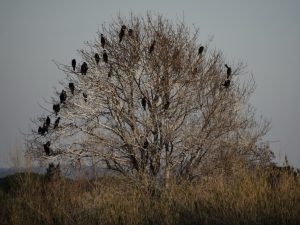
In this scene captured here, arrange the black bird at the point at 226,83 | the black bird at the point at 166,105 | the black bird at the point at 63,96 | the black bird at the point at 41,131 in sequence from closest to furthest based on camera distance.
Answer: the black bird at the point at 166,105 → the black bird at the point at 41,131 → the black bird at the point at 63,96 → the black bird at the point at 226,83

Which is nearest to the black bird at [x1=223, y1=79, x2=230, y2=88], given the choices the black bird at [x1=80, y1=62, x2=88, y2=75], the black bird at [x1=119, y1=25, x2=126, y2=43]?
the black bird at [x1=119, y1=25, x2=126, y2=43]

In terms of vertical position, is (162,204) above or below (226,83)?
below

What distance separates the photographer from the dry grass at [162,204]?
7.22 meters

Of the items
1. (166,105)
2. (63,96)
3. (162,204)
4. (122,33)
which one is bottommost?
(162,204)

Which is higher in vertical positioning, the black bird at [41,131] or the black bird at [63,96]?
the black bird at [63,96]

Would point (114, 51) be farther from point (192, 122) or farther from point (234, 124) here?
point (234, 124)

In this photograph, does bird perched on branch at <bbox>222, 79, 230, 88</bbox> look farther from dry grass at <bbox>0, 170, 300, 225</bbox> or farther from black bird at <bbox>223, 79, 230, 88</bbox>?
dry grass at <bbox>0, 170, 300, 225</bbox>

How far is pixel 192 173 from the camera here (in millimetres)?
16656

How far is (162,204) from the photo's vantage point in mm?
8414

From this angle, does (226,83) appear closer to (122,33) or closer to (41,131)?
(122,33)

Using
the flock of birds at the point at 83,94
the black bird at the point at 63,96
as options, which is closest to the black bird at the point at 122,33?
the flock of birds at the point at 83,94

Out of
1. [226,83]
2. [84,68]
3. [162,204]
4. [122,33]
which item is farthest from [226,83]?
[162,204]

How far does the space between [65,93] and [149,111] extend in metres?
3.54

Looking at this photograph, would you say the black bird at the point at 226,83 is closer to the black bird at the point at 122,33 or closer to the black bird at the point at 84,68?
the black bird at the point at 122,33
